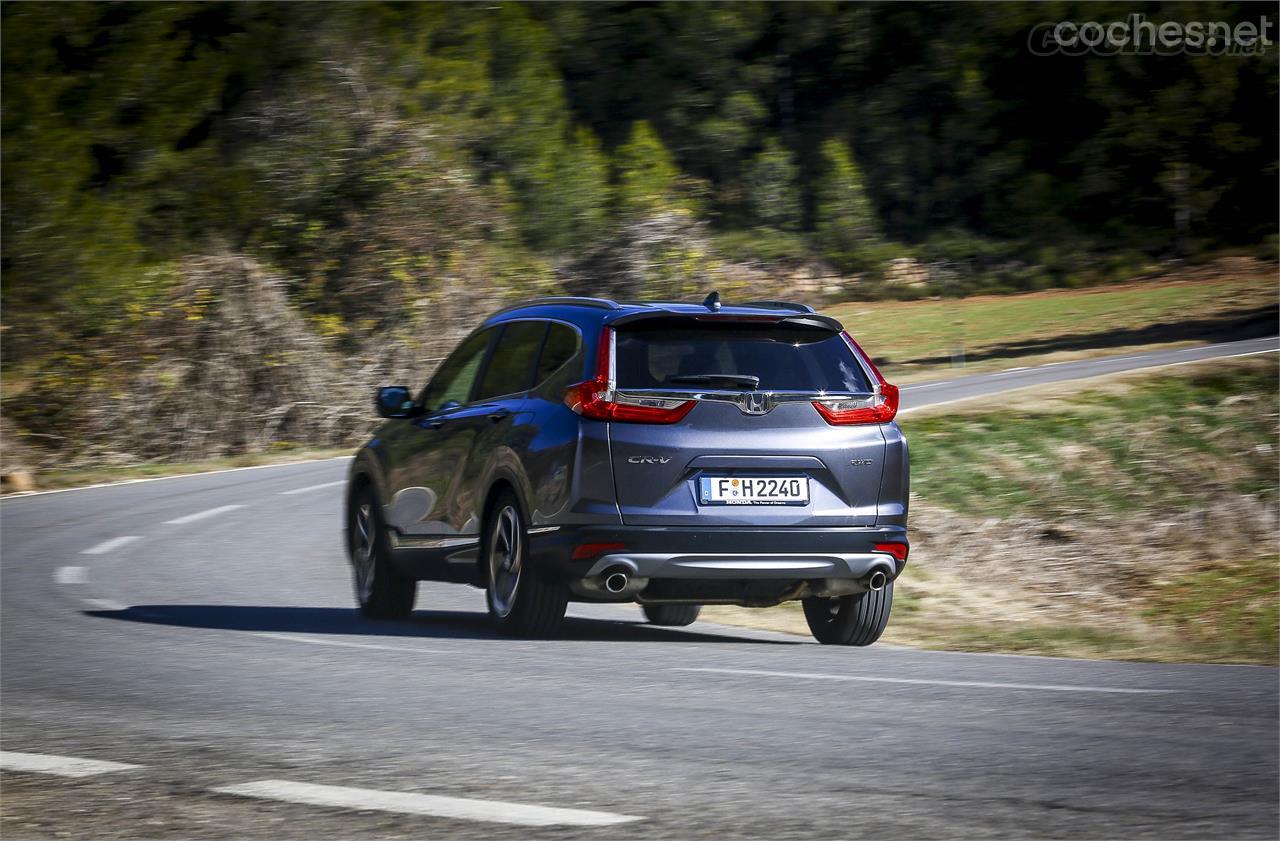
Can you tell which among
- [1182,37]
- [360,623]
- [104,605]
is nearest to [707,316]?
[360,623]

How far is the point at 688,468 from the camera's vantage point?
9266 millimetres

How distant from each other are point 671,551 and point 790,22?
85.2 m

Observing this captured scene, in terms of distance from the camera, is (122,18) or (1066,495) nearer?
(1066,495)

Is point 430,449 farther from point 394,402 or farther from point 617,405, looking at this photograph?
point 617,405

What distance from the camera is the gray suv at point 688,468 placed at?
9.25 meters

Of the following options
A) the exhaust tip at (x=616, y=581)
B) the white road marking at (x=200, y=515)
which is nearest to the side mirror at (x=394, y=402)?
the exhaust tip at (x=616, y=581)

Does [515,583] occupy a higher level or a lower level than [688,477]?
lower

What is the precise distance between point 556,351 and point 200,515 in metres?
9.92

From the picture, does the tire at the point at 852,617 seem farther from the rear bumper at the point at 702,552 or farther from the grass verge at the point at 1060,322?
the grass verge at the point at 1060,322

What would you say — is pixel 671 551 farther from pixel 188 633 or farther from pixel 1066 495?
pixel 1066 495

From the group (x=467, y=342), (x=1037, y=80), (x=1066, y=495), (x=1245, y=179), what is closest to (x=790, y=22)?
(x=1037, y=80)

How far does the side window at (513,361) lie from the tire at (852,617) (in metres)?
2.01

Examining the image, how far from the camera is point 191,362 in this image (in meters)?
→ 28.1

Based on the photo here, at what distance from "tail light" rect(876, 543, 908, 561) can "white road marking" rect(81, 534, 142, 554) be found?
8371mm
